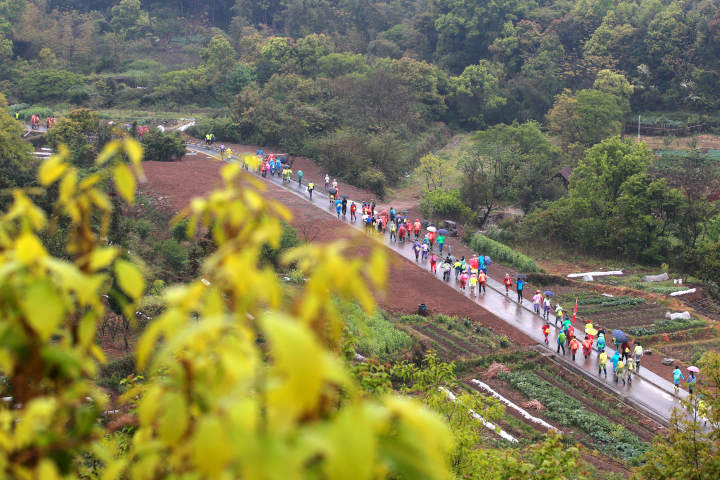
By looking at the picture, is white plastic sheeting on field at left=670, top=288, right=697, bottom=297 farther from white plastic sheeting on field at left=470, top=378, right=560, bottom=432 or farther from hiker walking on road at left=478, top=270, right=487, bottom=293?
white plastic sheeting on field at left=470, top=378, right=560, bottom=432

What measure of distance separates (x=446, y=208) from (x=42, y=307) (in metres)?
32.1

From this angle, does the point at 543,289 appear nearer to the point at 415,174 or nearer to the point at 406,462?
the point at 415,174

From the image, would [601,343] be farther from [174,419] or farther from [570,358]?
[174,419]

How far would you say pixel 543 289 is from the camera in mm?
25484

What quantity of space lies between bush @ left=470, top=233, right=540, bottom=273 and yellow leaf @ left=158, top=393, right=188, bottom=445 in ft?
84.5

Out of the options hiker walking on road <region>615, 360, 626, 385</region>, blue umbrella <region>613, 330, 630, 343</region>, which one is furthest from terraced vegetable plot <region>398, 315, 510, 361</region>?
hiker walking on road <region>615, 360, 626, 385</region>

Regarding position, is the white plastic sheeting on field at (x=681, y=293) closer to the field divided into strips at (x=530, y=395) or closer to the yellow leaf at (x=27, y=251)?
the field divided into strips at (x=530, y=395)

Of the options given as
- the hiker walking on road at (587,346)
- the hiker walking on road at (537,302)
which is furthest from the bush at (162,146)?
the hiker walking on road at (587,346)

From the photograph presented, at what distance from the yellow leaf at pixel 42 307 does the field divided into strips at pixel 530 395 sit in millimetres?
13823

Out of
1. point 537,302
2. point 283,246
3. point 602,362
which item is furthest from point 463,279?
point 602,362

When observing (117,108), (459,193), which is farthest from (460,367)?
(117,108)

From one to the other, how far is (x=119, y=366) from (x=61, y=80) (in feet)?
125

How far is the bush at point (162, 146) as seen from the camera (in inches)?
1410

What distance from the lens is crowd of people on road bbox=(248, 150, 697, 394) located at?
18.9 metres
